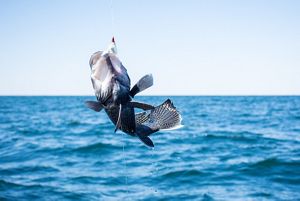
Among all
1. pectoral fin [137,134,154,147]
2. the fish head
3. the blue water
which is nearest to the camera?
the fish head

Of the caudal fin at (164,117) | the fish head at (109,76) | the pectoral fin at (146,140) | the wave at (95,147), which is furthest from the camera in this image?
the wave at (95,147)

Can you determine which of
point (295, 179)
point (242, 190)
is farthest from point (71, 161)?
point (295, 179)

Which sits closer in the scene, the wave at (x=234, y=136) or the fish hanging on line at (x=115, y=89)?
the fish hanging on line at (x=115, y=89)

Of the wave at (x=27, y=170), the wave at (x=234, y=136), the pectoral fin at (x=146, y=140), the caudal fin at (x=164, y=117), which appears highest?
the caudal fin at (x=164, y=117)

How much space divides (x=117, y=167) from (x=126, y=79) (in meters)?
11.0

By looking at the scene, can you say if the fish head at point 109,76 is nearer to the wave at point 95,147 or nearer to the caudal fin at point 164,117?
the caudal fin at point 164,117

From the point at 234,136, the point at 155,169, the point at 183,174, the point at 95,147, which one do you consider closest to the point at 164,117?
the point at 183,174

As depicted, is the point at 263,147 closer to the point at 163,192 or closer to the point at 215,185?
the point at 215,185

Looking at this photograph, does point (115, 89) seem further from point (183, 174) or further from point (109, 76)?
point (183, 174)

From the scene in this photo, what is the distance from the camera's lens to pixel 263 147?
16.1 metres

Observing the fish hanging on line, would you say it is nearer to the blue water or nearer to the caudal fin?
the caudal fin

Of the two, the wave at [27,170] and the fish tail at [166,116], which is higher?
the fish tail at [166,116]

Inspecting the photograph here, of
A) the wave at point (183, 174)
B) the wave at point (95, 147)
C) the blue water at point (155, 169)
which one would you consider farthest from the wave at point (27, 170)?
the wave at point (183, 174)

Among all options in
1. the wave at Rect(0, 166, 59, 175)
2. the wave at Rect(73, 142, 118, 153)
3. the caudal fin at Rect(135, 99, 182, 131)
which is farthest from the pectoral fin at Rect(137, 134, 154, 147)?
the wave at Rect(73, 142, 118, 153)
